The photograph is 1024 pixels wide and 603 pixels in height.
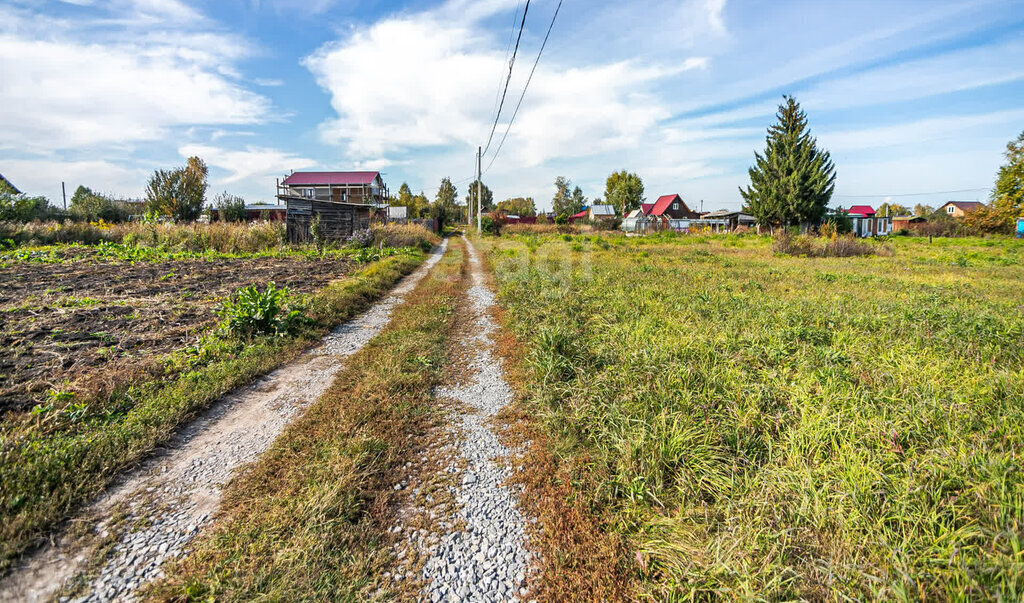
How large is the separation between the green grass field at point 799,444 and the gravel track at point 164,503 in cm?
244

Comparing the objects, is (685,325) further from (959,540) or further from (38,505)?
(38,505)

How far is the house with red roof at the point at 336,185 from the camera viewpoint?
56.4 m

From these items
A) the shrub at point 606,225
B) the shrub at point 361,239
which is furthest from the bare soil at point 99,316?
the shrub at point 606,225

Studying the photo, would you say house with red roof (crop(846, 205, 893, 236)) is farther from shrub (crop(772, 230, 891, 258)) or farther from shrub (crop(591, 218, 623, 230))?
shrub (crop(772, 230, 891, 258))

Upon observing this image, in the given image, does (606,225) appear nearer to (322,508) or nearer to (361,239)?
(361,239)

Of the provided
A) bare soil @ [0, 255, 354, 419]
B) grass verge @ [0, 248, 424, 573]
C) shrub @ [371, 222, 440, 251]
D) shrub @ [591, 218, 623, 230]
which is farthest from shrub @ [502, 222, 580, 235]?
grass verge @ [0, 248, 424, 573]

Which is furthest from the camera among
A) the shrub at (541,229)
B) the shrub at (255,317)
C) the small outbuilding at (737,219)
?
the small outbuilding at (737,219)

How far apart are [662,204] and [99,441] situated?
7404 centimetres

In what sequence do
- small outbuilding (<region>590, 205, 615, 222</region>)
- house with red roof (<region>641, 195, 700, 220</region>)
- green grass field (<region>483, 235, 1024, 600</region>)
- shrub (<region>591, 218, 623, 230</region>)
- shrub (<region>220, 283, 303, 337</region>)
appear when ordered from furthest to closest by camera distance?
1. small outbuilding (<region>590, 205, 615, 222</region>)
2. house with red roof (<region>641, 195, 700, 220</region>)
3. shrub (<region>591, 218, 623, 230</region>)
4. shrub (<region>220, 283, 303, 337</region>)
5. green grass field (<region>483, 235, 1024, 600</region>)

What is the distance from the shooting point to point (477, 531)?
2.52 meters

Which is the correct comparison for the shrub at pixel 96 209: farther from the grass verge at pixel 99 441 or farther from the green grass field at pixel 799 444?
the green grass field at pixel 799 444

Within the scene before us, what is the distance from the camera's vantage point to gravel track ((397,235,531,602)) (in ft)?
7.06

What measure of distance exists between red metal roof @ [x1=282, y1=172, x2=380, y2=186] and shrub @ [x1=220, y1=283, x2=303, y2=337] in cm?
5744

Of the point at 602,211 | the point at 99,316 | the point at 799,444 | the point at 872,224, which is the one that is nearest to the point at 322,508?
the point at 799,444
